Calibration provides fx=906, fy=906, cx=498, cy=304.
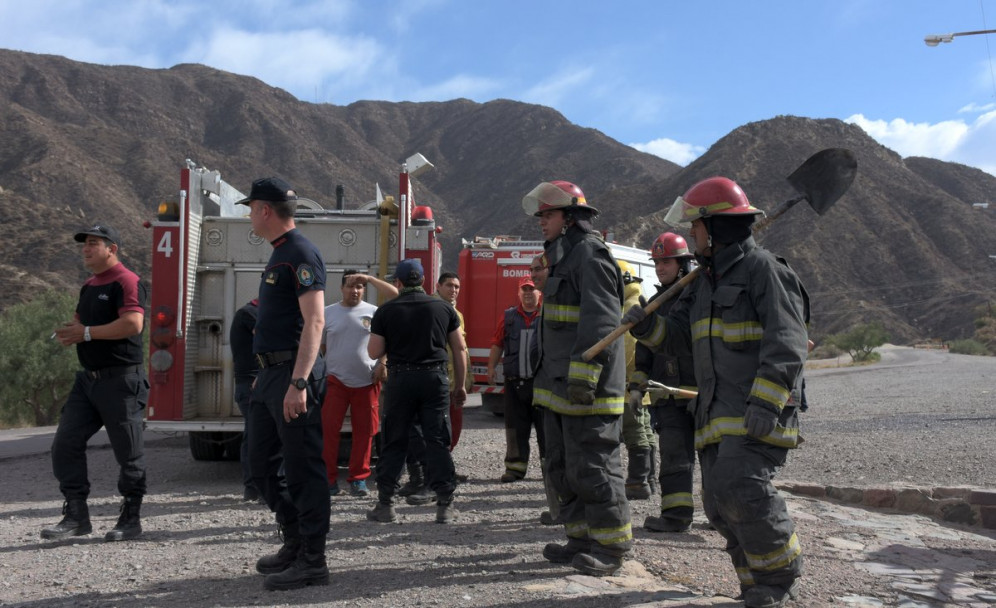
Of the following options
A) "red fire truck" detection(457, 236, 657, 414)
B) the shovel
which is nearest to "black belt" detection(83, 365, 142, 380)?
the shovel

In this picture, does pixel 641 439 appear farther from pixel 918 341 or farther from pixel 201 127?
pixel 201 127

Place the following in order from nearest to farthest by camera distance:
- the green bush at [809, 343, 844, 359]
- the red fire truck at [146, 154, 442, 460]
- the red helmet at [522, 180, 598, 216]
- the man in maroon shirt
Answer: the red helmet at [522, 180, 598, 216]
the man in maroon shirt
the red fire truck at [146, 154, 442, 460]
the green bush at [809, 343, 844, 359]

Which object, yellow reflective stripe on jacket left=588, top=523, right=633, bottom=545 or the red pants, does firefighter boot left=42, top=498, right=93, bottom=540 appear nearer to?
the red pants

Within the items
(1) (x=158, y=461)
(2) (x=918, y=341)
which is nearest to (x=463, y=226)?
(2) (x=918, y=341)

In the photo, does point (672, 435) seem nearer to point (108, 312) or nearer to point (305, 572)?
point (305, 572)

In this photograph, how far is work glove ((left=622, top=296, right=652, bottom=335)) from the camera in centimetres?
439

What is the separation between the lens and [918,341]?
68188 mm

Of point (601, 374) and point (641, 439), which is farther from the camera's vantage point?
point (641, 439)

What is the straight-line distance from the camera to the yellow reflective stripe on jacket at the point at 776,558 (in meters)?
3.84

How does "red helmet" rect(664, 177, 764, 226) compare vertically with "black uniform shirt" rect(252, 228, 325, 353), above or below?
above

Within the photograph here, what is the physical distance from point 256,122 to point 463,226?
80.5 ft

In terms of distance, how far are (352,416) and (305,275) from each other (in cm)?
314

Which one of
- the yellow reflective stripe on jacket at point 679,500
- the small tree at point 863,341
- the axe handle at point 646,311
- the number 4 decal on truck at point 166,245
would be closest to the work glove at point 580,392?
the axe handle at point 646,311

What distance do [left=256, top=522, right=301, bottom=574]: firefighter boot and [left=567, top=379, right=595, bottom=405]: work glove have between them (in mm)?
1560
